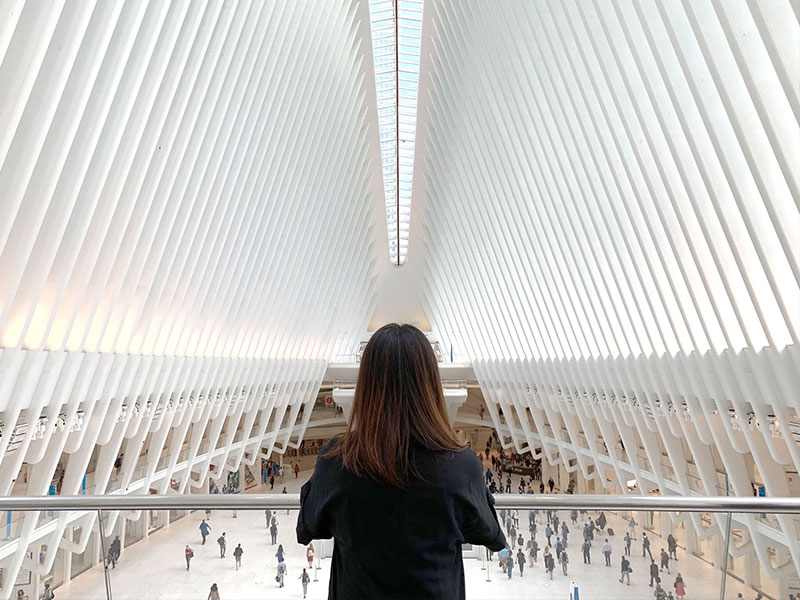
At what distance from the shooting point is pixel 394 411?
1.70 meters

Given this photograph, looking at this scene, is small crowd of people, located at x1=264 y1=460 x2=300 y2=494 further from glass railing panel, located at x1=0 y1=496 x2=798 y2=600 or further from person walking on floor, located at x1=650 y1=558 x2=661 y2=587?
person walking on floor, located at x1=650 y1=558 x2=661 y2=587

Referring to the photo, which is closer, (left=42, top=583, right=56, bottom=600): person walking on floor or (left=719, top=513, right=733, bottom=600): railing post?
(left=719, top=513, right=733, bottom=600): railing post

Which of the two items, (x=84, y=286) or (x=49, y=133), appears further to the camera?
(x=84, y=286)

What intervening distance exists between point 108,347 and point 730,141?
9.37 m

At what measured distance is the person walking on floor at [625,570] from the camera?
8.89 ft

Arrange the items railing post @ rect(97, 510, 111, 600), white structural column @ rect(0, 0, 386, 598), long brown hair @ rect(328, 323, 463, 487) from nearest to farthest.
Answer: long brown hair @ rect(328, 323, 463, 487)
railing post @ rect(97, 510, 111, 600)
white structural column @ rect(0, 0, 386, 598)

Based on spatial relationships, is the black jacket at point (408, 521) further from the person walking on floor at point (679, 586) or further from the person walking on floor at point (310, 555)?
the person walking on floor at point (679, 586)

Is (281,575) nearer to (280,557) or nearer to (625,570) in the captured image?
(280,557)

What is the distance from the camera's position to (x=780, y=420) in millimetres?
8086

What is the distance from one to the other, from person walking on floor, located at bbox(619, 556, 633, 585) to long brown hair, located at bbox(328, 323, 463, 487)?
147 centimetres

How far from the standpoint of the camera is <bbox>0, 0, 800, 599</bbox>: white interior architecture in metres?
6.54

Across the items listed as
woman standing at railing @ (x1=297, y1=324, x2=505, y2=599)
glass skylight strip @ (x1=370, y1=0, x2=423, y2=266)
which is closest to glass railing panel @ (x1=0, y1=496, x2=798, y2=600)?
woman standing at railing @ (x1=297, y1=324, x2=505, y2=599)

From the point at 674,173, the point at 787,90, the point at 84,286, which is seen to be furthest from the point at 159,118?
the point at 787,90

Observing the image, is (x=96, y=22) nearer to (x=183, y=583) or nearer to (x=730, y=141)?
(x=183, y=583)
